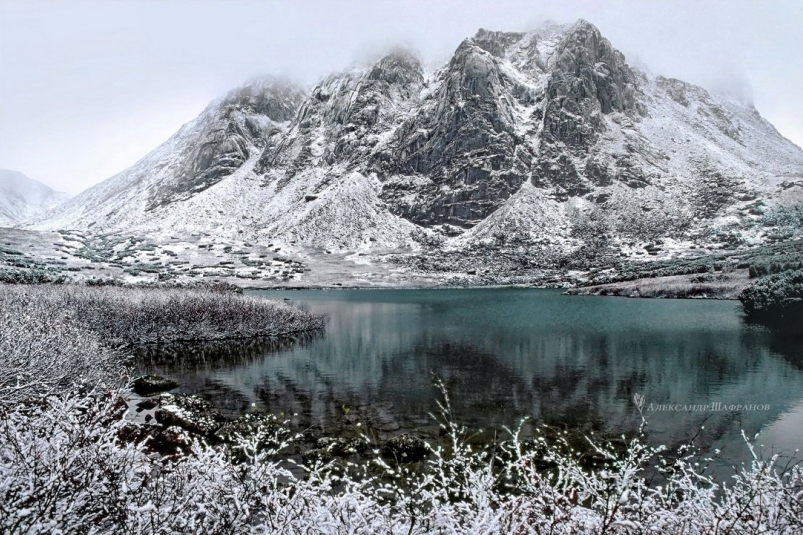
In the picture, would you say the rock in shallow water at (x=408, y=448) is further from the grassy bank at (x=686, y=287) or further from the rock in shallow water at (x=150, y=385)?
the grassy bank at (x=686, y=287)

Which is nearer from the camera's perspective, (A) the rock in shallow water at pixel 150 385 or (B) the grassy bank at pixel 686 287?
(A) the rock in shallow water at pixel 150 385

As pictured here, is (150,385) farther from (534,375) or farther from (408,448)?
(534,375)

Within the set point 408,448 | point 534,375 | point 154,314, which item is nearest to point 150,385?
point 408,448

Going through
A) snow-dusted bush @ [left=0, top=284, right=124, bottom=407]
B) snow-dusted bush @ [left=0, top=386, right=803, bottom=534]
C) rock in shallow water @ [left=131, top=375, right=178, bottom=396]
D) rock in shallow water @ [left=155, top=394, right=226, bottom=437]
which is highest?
snow-dusted bush @ [left=0, top=386, right=803, bottom=534]

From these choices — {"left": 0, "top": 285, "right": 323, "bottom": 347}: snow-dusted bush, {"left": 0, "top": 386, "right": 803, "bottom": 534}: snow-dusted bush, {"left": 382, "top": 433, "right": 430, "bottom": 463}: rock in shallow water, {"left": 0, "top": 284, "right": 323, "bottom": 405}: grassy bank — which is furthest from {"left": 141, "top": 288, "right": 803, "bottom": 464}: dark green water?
{"left": 0, "top": 386, "right": 803, "bottom": 534}: snow-dusted bush

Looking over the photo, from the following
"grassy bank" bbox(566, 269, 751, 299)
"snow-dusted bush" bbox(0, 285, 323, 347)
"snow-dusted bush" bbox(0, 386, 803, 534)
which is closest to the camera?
"snow-dusted bush" bbox(0, 386, 803, 534)

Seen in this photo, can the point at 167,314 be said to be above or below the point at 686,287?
below

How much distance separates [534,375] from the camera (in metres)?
30.2

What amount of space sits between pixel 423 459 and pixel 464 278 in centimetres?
13698

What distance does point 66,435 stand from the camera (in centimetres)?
604

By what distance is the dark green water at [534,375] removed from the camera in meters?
21.4

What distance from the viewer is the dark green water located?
21.4 m

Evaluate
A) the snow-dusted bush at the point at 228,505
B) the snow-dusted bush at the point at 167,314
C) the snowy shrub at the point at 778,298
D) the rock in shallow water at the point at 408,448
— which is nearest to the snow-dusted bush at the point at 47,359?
the snow-dusted bush at the point at 228,505

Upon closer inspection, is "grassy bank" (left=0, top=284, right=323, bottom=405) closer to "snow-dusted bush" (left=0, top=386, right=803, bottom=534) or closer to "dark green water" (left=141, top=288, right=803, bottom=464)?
"dark green water" (left=141, top=288, right=803, bottom=464)
